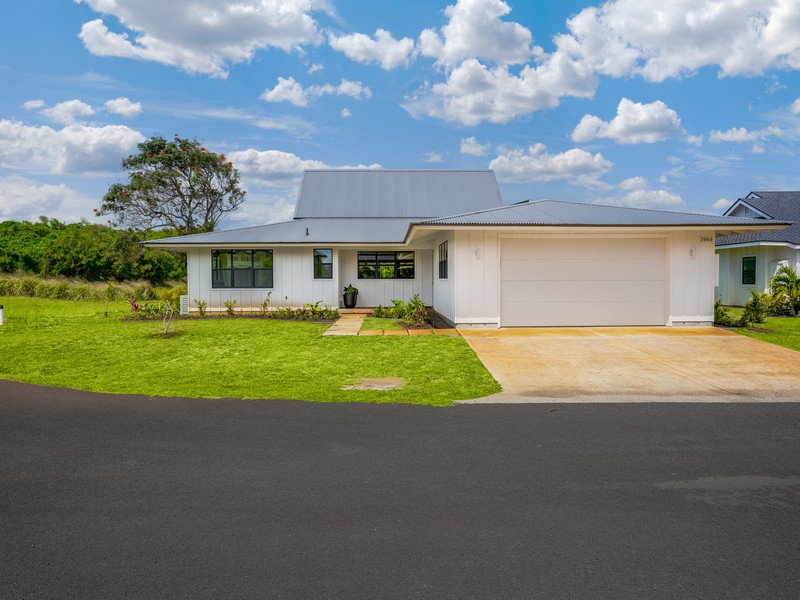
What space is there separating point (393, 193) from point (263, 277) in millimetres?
8653

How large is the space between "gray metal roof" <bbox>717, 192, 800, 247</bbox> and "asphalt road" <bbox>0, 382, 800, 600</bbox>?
17205 millimetres

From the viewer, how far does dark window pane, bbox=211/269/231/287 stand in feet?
66.5

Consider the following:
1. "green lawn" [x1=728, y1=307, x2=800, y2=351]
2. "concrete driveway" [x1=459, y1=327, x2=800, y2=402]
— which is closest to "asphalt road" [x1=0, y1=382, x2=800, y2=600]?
"concrete driveway" [x1=459, y1=327, x2=800, y2=402]

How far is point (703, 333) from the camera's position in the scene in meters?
13.7

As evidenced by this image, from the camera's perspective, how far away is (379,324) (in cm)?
1602

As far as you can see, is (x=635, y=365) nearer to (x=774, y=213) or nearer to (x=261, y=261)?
(x=261, y=261)

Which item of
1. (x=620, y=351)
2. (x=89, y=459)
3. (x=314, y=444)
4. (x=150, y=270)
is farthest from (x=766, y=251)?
(x=150, y=270)

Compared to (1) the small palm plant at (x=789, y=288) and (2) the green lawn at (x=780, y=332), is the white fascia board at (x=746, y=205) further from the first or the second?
(2) the green lawn at (x=780, y=332)

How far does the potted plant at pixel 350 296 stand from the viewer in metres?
20.7

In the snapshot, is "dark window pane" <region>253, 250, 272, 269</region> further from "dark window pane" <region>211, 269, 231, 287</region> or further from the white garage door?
the white garage door

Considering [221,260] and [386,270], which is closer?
[221,260]

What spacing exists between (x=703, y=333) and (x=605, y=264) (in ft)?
9.54

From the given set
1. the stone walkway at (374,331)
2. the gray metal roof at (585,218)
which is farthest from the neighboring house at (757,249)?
the stone walkway at (374,331)

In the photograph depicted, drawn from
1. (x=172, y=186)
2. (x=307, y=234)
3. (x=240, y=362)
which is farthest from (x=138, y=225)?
(x=240, y=362)
